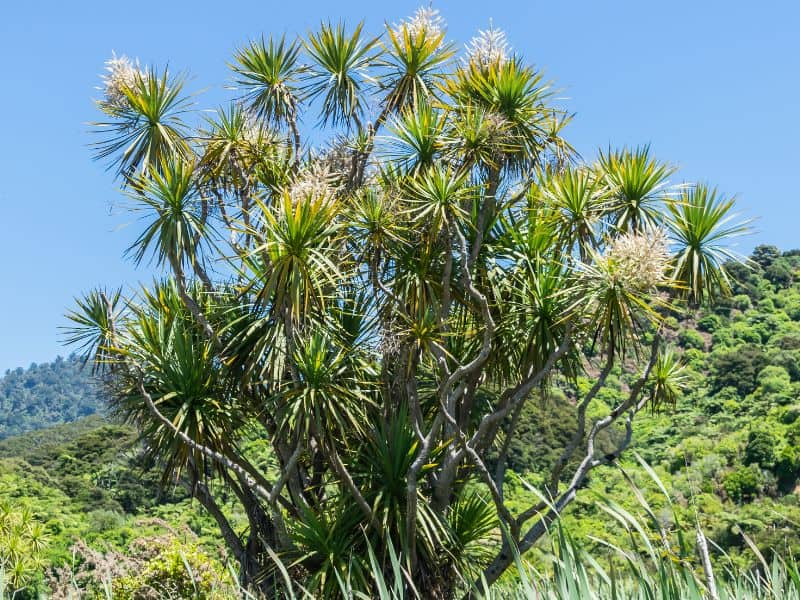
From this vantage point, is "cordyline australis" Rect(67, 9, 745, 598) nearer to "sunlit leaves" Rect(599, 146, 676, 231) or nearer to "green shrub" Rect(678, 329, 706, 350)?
"sunlit leaves" Rect(599, 146, 676, 231)

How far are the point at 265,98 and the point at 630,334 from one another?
170 inches

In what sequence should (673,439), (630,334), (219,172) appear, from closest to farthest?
(630,334)
(219,172)
(673,439)

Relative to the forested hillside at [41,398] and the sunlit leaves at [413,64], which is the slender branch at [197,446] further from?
the forested hillside at [41,398]

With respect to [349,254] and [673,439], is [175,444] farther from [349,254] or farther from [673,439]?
[673,439]

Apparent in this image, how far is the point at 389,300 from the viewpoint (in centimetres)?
771

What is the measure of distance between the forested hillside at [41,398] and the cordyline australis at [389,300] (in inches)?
5492

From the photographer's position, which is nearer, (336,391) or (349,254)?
(336,391)

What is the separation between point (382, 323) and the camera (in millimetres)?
7770

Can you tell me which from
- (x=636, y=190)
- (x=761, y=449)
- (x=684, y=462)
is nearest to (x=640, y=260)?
(x=636, y=190)

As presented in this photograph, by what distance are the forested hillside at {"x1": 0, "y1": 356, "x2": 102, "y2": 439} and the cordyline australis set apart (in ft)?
458

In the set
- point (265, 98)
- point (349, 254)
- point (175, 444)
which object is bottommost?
point (175, 444)

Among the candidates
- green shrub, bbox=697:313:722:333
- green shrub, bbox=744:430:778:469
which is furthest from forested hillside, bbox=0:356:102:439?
green shrub, bbox=744:430:778:469

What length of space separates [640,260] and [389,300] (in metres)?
2.17

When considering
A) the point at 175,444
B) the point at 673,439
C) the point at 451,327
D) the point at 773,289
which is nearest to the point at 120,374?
the point at 175,444
